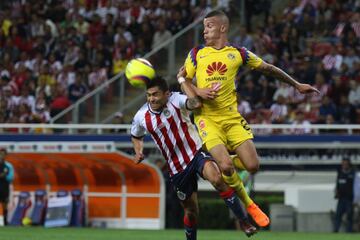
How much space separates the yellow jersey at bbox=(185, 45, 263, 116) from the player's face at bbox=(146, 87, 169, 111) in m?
0.56

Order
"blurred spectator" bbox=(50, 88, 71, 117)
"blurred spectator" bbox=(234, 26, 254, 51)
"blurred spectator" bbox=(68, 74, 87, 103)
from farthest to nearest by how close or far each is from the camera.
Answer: "blurred spectator" bbox=(68, 74, 87, 103)
"blurred spectator" bbox=(50, 88, 71, 117)
"blurred spectator" bbox=(234, 26, 254, 51)

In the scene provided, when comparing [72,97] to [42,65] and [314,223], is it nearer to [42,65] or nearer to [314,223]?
[42,65]

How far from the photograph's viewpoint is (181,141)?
14656 millimetres

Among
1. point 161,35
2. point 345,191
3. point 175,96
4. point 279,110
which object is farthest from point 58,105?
point 175,96

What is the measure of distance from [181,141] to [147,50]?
17.4 meters

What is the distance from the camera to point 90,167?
90.3ft

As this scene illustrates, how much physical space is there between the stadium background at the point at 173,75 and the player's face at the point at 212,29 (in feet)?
36.7

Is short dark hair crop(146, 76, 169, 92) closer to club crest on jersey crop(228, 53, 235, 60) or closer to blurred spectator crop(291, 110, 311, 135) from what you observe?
club crest on jersey crop(228, 53, 235, 60)

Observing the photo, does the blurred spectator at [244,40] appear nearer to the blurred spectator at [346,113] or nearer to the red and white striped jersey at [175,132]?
the blurred spectator at [346,113]

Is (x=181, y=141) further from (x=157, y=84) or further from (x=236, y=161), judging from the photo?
(x=236, y=161)

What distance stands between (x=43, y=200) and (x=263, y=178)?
518 centimetres

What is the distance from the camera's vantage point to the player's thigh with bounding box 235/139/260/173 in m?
14.9

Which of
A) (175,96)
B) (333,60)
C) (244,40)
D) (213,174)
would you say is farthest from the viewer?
(244,40)

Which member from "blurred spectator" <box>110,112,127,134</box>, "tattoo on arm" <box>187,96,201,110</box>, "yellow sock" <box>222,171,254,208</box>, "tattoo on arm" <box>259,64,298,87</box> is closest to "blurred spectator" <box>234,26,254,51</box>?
"blurred spectator" <box>110,112,127,134</box>
